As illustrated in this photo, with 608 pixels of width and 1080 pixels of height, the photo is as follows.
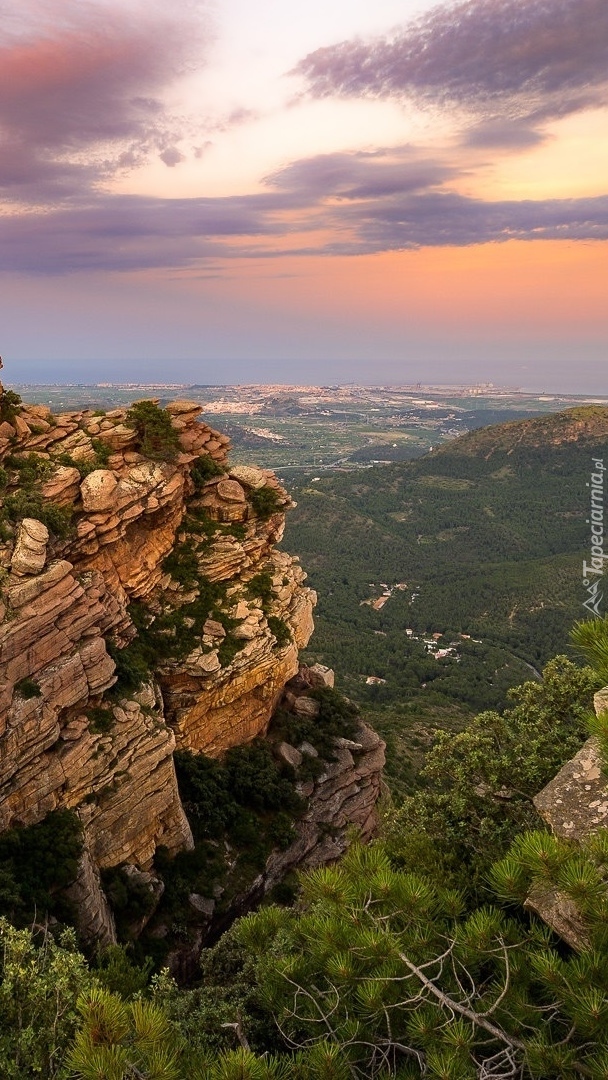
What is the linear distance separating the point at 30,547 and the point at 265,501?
47.6 ft

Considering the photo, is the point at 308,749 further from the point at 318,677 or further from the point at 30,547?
the point at 30,547

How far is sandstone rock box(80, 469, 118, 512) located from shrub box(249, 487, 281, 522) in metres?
9.43

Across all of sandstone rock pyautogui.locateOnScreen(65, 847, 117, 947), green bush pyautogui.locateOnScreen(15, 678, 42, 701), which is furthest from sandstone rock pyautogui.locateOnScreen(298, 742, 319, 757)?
green bush pyautogui.locateOnScreen(15, 678, 42, 701)

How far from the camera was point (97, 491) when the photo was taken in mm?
25797

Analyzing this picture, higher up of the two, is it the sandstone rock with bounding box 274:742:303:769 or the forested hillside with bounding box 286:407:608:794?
the sandstone rock with bounding box 274:742:303:769

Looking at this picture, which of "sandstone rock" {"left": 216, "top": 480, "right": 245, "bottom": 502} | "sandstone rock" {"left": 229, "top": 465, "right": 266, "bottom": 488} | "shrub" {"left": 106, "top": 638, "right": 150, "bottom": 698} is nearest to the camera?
"shrub" {"left": 106, "top": 638, "right": 150, "bottom": 698}

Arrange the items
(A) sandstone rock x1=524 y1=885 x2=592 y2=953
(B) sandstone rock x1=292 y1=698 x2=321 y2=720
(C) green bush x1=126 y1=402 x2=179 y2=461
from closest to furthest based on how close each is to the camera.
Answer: (A) sandstone rock x1=524 y1=885 x2=592 y2=953 < (C) green bush x1=126 y1=402 x2=179 y2=461 < (B) sandstone rock x1=292 y1=698 x2=321 y2=720

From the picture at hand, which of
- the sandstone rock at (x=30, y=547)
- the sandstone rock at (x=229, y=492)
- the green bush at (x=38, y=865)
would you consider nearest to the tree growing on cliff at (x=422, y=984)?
the green bush at (x=38, y=865)

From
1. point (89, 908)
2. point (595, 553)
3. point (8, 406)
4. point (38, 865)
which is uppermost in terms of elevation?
point (8, 406)

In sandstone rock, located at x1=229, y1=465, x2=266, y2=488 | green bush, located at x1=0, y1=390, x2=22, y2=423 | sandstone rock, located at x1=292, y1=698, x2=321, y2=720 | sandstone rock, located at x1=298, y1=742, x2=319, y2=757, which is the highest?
green bush, located at x1=0, y1=390, x2=22, y2=423

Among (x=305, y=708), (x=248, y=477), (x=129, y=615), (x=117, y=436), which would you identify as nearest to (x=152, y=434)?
(x=117, y=436)

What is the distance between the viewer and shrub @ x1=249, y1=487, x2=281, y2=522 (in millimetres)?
33562

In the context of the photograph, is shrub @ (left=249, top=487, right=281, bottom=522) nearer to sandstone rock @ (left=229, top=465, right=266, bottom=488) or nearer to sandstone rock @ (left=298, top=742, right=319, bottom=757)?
sandstone rock @ (left=229, top=465, right=266, bottom=488)

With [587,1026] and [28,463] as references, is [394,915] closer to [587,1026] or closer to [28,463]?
[587,1026]
